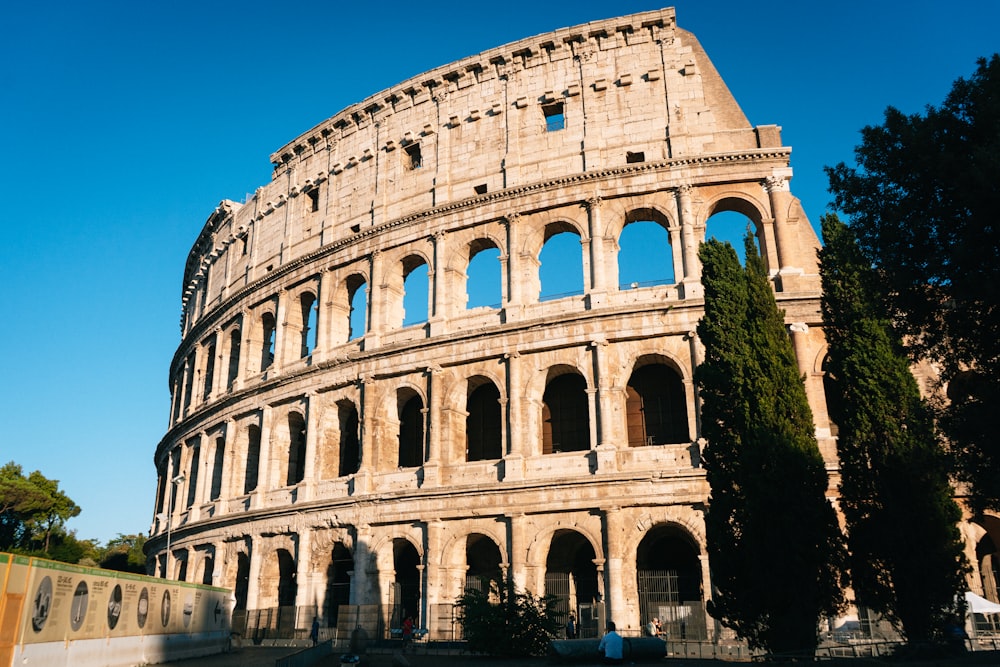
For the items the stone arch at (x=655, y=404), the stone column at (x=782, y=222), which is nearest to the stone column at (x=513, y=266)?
the stone arch at (x=655, y=404)

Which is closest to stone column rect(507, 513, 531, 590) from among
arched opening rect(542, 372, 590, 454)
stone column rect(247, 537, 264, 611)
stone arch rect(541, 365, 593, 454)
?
stone arch rect(541, 365, 593, 454)

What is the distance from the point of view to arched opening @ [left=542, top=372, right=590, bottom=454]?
21.2m

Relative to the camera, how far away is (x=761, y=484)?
13.1 m

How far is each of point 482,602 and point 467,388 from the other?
25.6 feet

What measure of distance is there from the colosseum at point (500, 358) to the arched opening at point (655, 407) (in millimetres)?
61

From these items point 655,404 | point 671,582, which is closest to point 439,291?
point 655,404

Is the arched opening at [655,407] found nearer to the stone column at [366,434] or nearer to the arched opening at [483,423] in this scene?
the arched opening at [483,423]

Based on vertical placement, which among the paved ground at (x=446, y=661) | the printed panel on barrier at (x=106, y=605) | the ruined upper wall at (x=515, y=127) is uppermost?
the ruined upper wall at (x=515, y=127)

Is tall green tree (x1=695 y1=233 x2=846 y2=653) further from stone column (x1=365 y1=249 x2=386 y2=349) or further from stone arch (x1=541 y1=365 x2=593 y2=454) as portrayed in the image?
stone column (x1=365 y1=249 x2=386 y2=349)

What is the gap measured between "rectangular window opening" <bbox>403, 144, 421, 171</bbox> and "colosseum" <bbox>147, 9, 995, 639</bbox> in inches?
2.7

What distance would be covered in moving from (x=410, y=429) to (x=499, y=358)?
430 cm

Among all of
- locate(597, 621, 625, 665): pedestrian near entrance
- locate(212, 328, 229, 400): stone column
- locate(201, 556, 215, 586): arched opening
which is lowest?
locate(597, 621, 625, 665): pedestrian near entrance

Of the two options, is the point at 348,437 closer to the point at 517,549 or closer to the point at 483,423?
the point at 483,423

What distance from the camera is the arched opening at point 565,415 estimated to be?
21.2 metres
